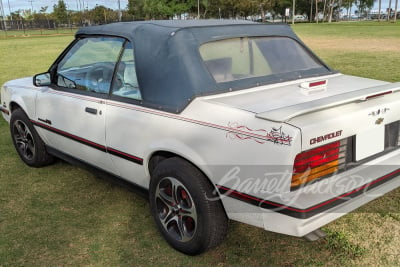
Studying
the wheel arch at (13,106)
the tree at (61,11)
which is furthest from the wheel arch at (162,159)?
the tree at (61,11)

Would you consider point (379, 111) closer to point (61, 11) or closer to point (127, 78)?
point (127, 78)

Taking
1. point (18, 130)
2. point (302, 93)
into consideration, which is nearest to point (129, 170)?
point (302, 93)

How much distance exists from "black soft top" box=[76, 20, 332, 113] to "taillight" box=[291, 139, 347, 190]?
33.4 inches

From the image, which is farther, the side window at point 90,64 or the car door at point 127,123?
the side window at point 90,64

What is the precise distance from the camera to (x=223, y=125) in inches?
97.3

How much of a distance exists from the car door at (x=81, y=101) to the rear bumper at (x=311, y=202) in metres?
1.42

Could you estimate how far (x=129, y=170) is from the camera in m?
3.28

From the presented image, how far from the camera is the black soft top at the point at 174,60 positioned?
2.82 metres

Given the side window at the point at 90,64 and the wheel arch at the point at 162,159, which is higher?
the side window at the point at 90,64

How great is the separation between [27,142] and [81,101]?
156 cm

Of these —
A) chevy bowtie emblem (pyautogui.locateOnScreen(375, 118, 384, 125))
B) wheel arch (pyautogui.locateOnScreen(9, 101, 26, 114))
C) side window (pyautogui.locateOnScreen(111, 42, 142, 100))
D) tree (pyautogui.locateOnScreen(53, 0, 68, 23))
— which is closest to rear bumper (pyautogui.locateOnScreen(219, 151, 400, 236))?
chevy bowtie emblem (pyautogui.locateOnScreen(375, 118, 384, 125))

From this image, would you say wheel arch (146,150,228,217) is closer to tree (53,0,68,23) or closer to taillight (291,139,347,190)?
taillight (291,139,347,190)

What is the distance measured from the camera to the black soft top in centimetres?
282

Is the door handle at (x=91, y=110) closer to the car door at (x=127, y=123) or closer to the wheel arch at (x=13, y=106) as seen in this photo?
the car door at (x=127, y=123)
